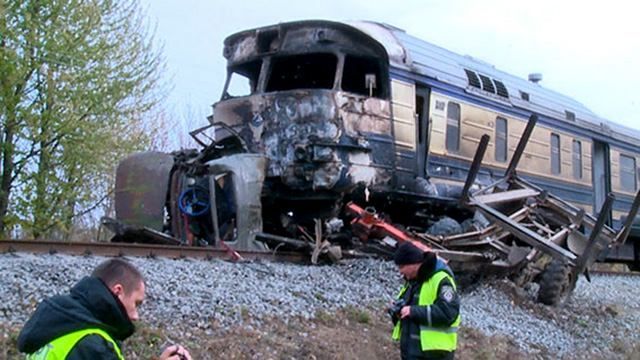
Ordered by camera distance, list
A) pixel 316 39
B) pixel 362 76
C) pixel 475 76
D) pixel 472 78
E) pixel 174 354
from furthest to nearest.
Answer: pixel 475 76 → pixel 472 78 → pixel 362 76 → pixel 316 39 → pixel 174 354

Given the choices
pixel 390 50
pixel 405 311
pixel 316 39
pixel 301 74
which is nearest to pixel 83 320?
pixel 405 311

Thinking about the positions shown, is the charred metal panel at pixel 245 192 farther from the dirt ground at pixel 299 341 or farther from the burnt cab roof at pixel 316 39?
the dirt ground at pixel 299 341

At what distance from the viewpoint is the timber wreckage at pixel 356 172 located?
34.9ft

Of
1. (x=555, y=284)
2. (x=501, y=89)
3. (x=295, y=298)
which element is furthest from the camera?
(x=501, y=89)

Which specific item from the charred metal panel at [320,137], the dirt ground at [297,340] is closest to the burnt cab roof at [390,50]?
the charred metal panel at [320,137]

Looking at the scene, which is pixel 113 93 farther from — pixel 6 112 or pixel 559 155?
pixel 559 155

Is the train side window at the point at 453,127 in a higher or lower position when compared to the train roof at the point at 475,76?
lower

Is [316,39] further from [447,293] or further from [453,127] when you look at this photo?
[447,293]

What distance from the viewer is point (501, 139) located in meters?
13.8

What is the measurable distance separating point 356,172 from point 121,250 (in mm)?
3761

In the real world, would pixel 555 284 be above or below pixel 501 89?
below

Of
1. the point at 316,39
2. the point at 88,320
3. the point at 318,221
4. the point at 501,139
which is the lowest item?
the point at 318,221

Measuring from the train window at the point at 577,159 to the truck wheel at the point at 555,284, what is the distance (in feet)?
17.3

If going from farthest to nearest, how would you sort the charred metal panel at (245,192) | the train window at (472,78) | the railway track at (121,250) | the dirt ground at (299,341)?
1. the train window at (472,78)
2. the charred metal panel at (245,192)
3. the railway track at (121,250)
4. the dirt ground at (299,341)
